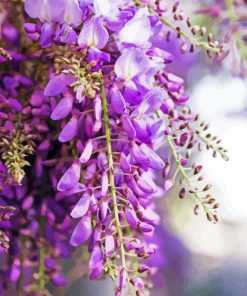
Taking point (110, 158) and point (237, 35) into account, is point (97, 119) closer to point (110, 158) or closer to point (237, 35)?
point (110, 158)

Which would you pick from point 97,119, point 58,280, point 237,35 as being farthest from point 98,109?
point 237,35

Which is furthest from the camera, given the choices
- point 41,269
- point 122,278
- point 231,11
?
point 231,11

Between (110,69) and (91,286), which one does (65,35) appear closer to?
(110,69)

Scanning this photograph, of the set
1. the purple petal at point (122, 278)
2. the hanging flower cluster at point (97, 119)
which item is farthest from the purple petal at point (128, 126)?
the purple petal at point (122, 278)

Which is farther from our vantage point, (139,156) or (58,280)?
(58,280)

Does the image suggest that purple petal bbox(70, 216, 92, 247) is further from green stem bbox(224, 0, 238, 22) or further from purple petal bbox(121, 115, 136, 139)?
green stem bbox(224, 0, 238, 22)

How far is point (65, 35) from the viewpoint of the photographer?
0.61 meters

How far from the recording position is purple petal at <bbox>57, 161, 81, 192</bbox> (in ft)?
1.98

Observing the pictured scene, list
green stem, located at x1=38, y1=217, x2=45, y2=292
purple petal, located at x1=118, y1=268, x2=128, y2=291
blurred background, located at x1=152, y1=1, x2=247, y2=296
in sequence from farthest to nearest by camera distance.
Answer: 1. blurred background, located at x1=152, y1=1, x2=247, y2=296
2. green stem, located at x1=38, y1=217, x2=45, y2=292
3. purple petal, located at x1=118, y1=268, x2=128, y2=291

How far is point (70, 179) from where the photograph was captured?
0.61 metres

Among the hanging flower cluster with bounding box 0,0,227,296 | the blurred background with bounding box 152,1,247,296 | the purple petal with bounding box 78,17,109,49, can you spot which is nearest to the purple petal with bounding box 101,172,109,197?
the hanging flower cluster with bounding box 0,0,227,296

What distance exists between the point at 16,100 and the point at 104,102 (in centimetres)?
10

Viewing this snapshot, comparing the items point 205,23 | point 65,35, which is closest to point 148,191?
point 65,35

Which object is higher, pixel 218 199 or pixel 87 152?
pixel 87 152
